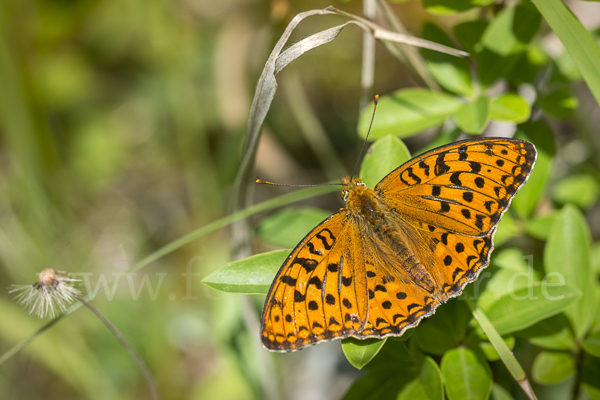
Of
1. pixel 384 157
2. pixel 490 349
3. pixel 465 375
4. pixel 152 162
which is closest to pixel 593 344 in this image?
pixel 490 349

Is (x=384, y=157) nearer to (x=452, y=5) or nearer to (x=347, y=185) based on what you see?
(x=347, y=185)

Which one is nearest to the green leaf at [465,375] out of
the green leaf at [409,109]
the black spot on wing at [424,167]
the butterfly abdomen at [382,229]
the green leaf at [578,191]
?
the butterfly abdomen at [382,229]

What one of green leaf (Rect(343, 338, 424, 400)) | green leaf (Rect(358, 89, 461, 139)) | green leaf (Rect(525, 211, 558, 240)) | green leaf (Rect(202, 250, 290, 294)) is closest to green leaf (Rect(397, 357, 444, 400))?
green leaf (Rect(343, 338, 424, 400))

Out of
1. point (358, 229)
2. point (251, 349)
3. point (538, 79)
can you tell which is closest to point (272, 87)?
point (358, 229)

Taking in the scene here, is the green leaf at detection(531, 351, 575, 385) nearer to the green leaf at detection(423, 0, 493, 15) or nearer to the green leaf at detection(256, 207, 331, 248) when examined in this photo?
the green leaf at detection(256, 207, 331, 248)

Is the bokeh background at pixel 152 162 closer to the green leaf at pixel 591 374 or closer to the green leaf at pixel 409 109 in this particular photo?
the green leaf at pixel 409 109
